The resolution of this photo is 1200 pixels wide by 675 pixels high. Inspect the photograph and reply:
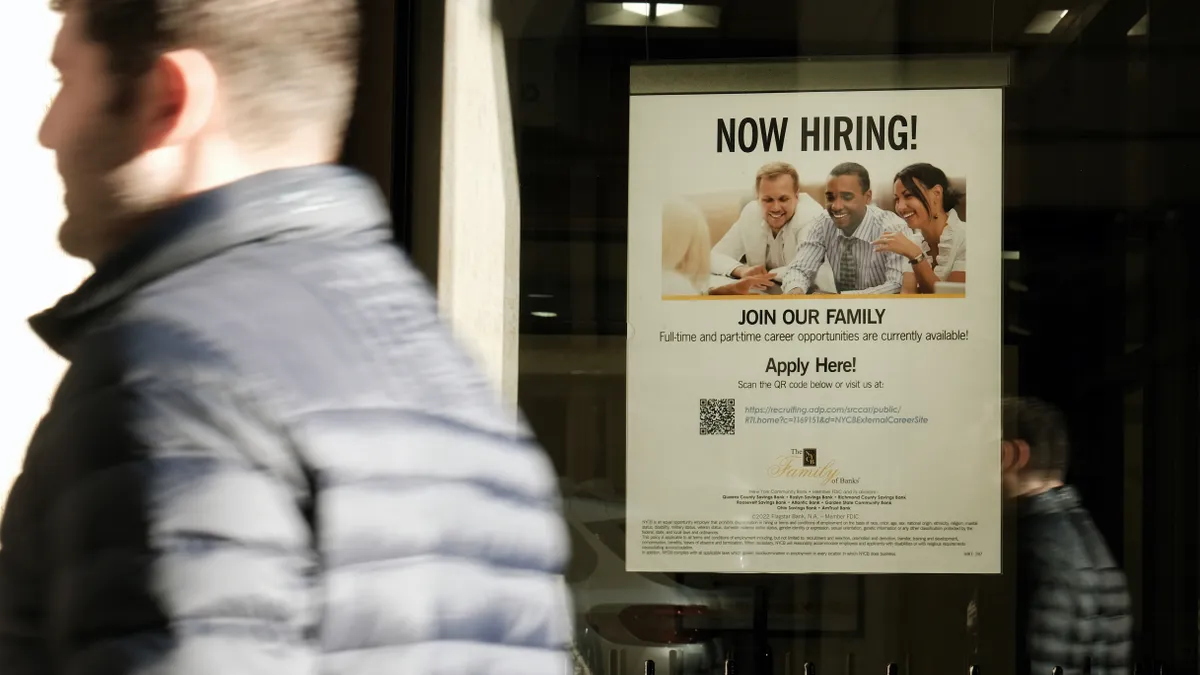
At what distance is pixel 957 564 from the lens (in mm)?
2215

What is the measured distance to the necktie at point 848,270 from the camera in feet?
7.37

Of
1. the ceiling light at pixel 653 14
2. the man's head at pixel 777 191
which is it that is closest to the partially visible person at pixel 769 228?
the man's head at pixel 777 191

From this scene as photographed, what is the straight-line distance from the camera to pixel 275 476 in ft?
6.95

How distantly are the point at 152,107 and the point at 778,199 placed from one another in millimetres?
1162

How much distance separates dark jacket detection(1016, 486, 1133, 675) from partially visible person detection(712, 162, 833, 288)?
0.59 m

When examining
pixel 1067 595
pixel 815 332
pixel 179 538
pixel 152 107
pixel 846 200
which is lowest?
pixel 1067 595

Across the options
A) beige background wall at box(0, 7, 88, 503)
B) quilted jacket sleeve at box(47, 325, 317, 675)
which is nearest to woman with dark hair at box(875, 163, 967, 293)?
quilted jacket sleeve at box(47, 325, 317, 675)

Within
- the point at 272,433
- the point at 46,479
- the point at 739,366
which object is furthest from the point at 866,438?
the point at 46,479

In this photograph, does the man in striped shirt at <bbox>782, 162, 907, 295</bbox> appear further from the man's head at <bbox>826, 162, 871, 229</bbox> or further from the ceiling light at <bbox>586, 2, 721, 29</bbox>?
the ceiling light at <bbox>586, 2, 721, 29</bbox>

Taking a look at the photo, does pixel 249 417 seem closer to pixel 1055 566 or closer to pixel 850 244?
pixel 850 244

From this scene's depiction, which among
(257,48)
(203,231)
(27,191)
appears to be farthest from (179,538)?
(257,48)

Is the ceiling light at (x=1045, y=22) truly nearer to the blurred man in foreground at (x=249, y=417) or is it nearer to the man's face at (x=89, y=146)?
the blurred man in foreground at (x=249, y=417)

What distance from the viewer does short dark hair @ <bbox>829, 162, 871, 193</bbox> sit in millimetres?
2271

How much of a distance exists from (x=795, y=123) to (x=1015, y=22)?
0.45m
